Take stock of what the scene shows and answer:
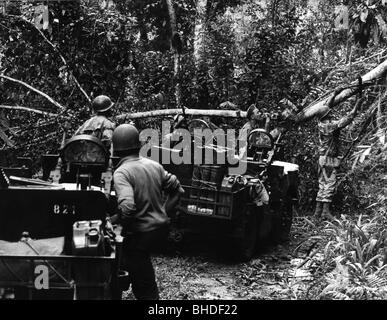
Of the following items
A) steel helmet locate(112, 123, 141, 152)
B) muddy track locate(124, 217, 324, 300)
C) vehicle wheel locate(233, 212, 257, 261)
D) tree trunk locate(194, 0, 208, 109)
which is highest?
tree trunk locate(194, 0, 208, 109)

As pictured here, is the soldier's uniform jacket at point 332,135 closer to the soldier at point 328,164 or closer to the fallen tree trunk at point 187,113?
the soldier at point 328,164

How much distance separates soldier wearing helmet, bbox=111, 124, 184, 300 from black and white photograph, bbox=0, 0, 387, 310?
1 cm

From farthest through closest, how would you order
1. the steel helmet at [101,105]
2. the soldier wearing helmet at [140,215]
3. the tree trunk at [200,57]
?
the tree trunk at [200,57] → the steel helmet at [101,105] → the soldier wearing helmet at [140,215]

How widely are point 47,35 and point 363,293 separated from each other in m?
7.69

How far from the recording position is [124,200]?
4.96 metres

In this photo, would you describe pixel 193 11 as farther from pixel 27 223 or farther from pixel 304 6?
pixel 27 223

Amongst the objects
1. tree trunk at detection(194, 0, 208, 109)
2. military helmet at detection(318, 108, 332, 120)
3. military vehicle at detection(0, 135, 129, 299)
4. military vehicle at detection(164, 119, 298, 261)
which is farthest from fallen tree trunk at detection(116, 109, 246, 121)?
military vehicle at detection(0, 135, 129, 299)

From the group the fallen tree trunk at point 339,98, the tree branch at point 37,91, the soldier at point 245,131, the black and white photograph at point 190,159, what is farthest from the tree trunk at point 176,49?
the soldier at point 245,131

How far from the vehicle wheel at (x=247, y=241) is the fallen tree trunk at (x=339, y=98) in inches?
109

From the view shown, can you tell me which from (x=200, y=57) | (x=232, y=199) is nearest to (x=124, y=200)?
(x=232, y=199)

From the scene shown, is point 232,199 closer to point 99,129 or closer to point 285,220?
point 99,129

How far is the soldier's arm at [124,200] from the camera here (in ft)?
16.2

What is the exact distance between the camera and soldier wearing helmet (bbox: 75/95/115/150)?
25.0 ft

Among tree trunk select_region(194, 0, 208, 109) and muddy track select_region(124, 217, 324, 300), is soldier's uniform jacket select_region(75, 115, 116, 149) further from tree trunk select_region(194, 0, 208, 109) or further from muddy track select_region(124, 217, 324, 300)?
tree trunk select_region(194, 0, 208, 109)
